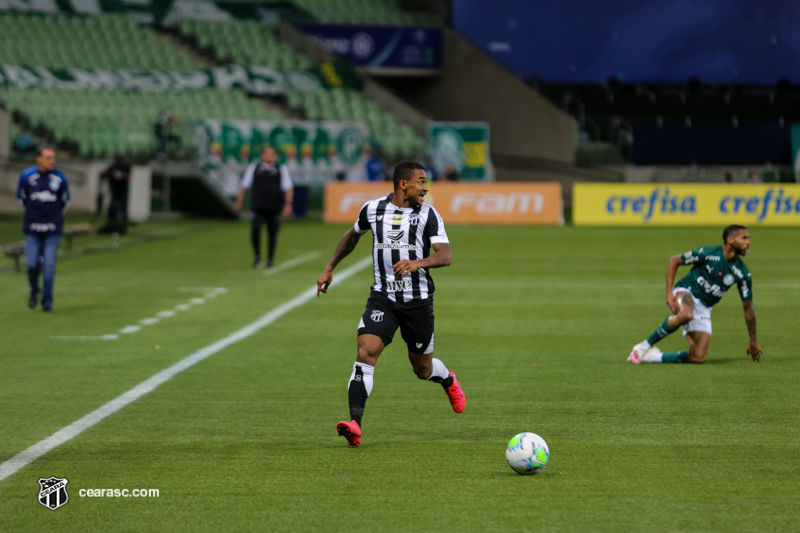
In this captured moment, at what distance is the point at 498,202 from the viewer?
1372 inches

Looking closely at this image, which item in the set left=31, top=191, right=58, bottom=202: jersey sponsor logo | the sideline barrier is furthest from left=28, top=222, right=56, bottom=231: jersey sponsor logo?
the sideline barrier

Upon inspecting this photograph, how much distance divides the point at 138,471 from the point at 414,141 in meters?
38.5

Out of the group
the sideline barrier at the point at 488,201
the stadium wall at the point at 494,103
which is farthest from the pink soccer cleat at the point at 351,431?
the stadium wall at the point at 494,103

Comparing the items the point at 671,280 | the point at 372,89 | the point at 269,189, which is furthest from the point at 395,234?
the point at 372,89

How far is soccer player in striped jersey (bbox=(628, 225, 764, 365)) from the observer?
9.98 metres

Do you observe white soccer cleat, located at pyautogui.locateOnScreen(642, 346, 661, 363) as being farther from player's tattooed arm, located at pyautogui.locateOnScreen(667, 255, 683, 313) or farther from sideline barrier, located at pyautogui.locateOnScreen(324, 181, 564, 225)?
sideline barrier, located at pyautogui.locateOnScreen(324, 181, 564, 225)

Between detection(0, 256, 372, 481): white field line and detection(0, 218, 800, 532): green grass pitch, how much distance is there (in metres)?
0.09

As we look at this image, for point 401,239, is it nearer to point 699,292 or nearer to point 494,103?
point 699,292

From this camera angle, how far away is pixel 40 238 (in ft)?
46.8

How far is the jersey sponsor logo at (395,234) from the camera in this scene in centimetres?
728

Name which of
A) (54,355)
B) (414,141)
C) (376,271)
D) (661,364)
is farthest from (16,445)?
(414,141)

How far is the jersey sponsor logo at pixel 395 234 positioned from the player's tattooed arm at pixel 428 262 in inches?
7.9

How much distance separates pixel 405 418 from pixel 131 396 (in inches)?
89.5

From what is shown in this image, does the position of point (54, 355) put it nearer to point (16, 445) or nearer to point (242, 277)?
point (16, 445)
